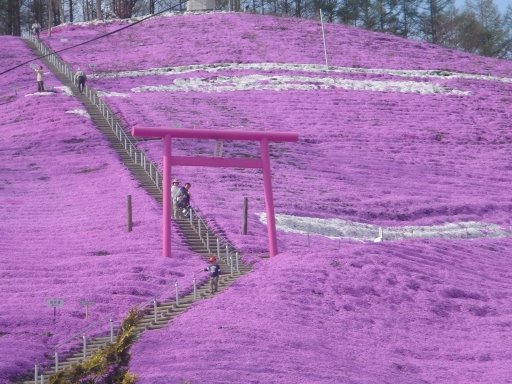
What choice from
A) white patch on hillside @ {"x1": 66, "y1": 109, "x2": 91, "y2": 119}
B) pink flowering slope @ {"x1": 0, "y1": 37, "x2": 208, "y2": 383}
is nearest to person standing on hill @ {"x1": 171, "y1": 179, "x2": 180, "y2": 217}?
pink flowering slope @ {"x1": 0, "y1": 37, "x2": 208, "y2": 383}

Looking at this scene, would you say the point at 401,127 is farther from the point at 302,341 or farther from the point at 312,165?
the point at 302,341

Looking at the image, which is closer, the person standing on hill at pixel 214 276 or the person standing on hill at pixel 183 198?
the person standing on hill at pixel 214 276

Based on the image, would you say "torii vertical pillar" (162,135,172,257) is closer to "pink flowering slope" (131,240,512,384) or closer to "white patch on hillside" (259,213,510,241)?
"pink flowering slope" (131,240,512,384)

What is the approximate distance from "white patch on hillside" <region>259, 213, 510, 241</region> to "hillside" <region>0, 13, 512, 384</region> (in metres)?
0.10

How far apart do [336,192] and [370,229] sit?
13.9ft

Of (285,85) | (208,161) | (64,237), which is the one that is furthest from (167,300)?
(285,85)

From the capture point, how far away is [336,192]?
130ft

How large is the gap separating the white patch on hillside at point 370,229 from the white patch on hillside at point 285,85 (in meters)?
20.8

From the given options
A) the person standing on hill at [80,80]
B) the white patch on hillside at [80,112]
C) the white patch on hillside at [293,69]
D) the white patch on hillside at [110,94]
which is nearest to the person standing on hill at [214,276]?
the white patch on hillside at [80,112]

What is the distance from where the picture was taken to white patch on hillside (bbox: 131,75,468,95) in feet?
186

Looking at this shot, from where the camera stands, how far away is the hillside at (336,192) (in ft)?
72.4

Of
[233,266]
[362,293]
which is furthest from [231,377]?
[233,266]

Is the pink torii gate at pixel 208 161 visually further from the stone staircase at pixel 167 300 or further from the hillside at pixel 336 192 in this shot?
the stone staircase at pixel 167 300

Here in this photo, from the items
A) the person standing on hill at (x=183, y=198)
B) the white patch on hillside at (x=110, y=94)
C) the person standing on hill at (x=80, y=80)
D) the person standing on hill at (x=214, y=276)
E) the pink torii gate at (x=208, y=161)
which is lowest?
the person standing on hill at (x=214, y=276)
